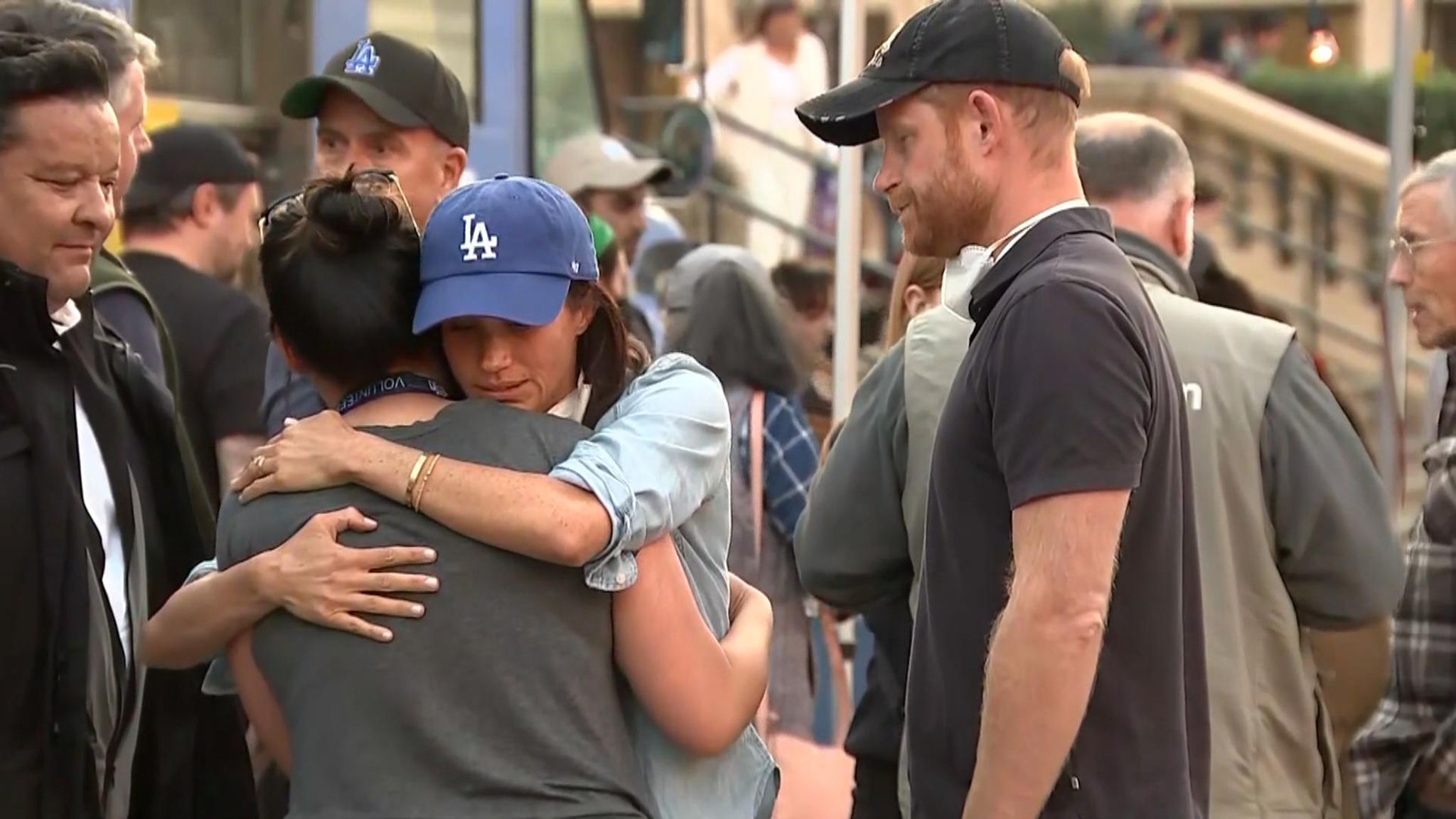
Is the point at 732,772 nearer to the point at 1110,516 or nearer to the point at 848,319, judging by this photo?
the point at 1110,516

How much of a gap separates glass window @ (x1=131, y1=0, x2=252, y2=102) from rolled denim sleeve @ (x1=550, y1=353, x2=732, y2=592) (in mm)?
3740

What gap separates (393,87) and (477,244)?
1289 mm

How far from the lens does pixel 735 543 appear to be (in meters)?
5.00

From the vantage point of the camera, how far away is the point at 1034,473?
91.7 inches

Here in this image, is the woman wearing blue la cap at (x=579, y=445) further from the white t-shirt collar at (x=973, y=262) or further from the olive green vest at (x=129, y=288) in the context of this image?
the olive green vest at (x=129, y=288)

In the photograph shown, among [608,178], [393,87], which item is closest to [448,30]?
[608,178]

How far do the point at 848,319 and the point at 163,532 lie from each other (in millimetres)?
3593

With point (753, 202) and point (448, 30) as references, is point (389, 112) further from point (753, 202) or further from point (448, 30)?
point (753, 202)

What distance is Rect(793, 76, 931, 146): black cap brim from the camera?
101 inches

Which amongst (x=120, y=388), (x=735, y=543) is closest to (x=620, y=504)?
(x=120, y=388)

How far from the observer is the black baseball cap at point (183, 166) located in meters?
4.90

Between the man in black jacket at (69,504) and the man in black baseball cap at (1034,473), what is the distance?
3.36 feet

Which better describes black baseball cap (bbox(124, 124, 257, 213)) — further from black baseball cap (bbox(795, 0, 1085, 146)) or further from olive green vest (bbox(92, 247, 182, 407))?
→ black baseball cap (bbox(795, 0, 1085, 146))

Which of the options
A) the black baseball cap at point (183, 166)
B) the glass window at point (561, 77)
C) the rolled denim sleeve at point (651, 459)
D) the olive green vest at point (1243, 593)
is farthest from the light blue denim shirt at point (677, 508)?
the glass window at point (561, 77)
